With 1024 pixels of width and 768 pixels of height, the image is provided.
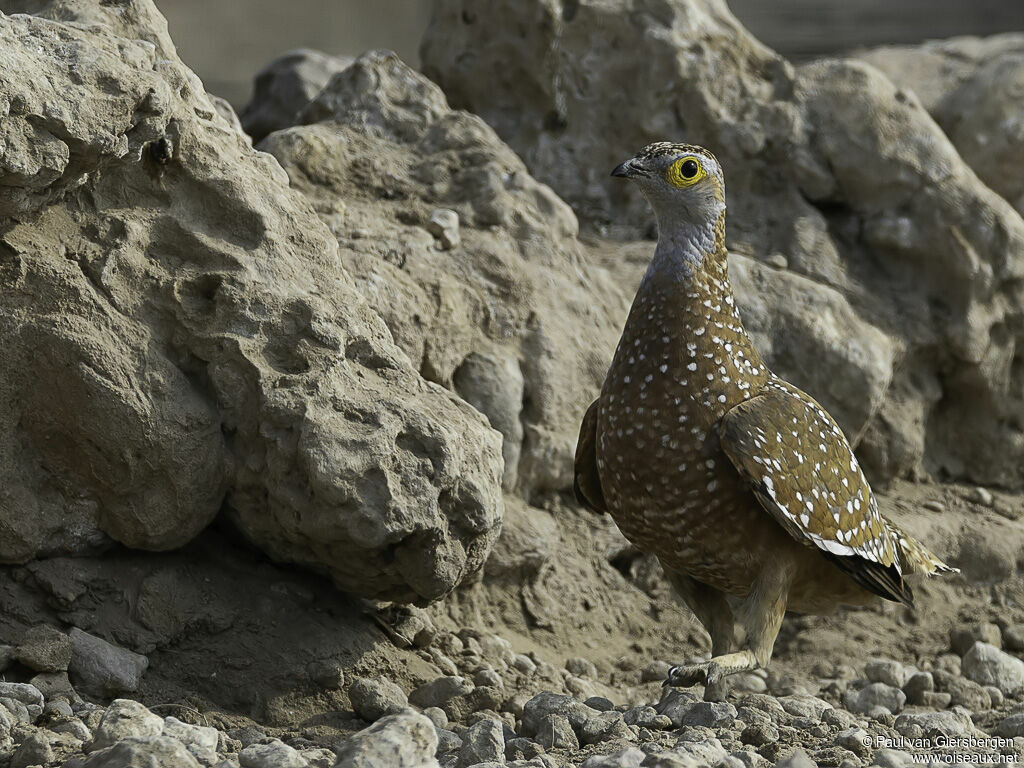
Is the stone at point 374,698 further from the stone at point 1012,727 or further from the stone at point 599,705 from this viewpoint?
the stone at point 1012,727

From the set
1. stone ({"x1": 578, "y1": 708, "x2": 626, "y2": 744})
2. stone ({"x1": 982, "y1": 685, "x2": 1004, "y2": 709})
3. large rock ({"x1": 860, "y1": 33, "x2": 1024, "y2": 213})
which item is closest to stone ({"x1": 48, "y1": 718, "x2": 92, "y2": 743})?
stone ({"x1": 578, "y1": 708, "x2": 626, "y2": 744})

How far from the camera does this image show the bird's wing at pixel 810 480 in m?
4.09

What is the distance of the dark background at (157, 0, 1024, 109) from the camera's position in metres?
12.3

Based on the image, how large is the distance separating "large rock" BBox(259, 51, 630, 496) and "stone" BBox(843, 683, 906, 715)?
1.60 m

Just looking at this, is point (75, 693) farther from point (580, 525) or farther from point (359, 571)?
point (580, 525)

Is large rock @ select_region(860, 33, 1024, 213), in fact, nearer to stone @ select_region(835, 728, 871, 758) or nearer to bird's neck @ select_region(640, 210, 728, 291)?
bird's neck @ select_region(640, 210, 728, 291)

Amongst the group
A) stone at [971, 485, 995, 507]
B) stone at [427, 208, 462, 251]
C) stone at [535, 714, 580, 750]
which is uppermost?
stone at [427, 208, 462, 251]

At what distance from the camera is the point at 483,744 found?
3.40 metres

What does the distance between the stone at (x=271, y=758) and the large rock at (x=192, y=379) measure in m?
1.09

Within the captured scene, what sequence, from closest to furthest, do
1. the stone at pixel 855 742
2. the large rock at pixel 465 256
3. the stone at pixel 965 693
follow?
the stone at pixel 855 742 → the stone at pixel 965 693 → the large rock at pixel 465 256

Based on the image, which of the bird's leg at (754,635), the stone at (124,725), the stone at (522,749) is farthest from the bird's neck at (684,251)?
the stone at (124,725)

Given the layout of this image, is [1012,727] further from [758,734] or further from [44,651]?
[44,651]

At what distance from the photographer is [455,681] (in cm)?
423

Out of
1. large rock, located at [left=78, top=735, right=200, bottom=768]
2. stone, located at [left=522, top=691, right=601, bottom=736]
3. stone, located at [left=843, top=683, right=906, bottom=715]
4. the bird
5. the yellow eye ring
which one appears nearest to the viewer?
large rock, located at [left=78, top=735, right=200, bottom=768]
